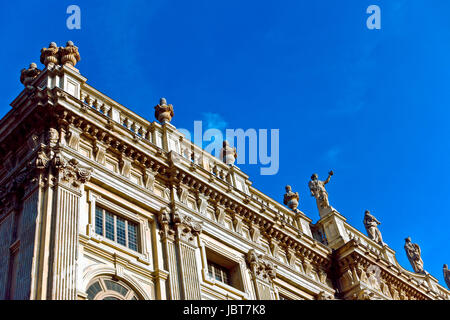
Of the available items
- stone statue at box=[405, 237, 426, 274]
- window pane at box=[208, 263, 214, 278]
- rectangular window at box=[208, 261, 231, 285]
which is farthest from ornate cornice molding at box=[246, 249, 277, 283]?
stone statue at box=[405, 237, 426, 274]

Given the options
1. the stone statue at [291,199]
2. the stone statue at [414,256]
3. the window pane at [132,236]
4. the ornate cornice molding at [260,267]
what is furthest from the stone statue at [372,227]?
the window pane at [132,236]

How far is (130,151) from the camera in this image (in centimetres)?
2581

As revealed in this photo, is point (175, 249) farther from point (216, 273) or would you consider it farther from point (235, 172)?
point (235, 172)

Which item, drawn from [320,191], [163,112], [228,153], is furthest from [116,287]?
[320,191]

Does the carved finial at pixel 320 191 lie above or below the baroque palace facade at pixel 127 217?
above

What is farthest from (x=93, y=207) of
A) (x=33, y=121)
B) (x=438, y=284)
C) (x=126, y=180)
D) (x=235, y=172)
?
(x=438, y=284)

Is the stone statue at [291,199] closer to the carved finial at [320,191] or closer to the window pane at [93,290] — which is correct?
the carved finial at [320,191]

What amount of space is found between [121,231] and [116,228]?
259mm

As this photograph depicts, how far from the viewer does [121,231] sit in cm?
2366

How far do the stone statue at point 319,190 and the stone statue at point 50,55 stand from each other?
18602mm

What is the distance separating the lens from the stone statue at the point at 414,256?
146ft
